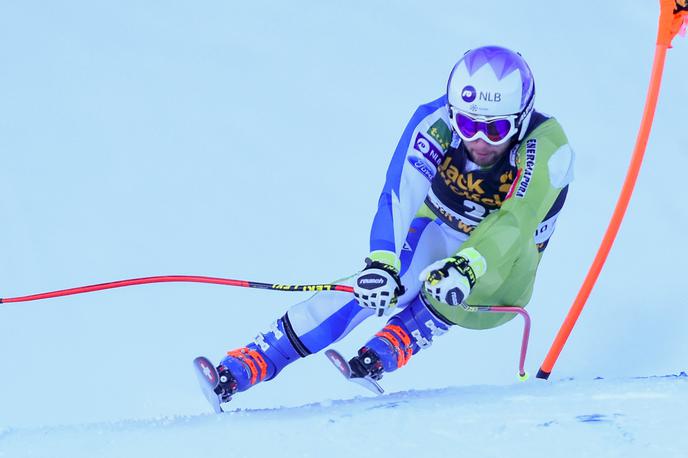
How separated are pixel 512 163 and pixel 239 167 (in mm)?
3263

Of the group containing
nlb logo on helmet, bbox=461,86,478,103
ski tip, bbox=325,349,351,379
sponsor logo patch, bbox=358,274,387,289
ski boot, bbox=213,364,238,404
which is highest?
nlb logo on helmet, bbox=461,86,478,103

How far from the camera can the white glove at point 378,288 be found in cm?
340

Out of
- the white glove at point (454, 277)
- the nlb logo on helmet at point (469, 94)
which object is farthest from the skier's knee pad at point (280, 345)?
the nlb logo on helmet at point (469, 94)

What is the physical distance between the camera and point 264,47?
25.5ft

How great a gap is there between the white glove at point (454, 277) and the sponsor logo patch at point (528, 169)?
294mm

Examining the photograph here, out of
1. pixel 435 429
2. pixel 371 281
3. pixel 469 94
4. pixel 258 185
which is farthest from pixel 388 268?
pixel 258 185

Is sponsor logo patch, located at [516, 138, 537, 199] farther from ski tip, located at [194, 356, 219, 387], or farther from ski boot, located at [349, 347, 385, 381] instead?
ski tip, located at [194, 356, 219, 387]

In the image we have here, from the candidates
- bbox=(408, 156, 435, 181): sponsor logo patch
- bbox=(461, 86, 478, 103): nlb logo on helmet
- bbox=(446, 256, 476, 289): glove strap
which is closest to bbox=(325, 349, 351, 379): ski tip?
bbox=(446, 256, 476, 289): glove strap

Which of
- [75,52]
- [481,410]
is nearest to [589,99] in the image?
[75,52]

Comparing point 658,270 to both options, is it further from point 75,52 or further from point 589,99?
point 75,52

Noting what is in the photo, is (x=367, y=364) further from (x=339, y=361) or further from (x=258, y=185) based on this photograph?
(x=258, y=185)

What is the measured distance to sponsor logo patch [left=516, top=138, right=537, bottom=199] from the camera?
3.53 m

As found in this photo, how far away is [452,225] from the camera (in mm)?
4078

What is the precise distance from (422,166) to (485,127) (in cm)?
30
